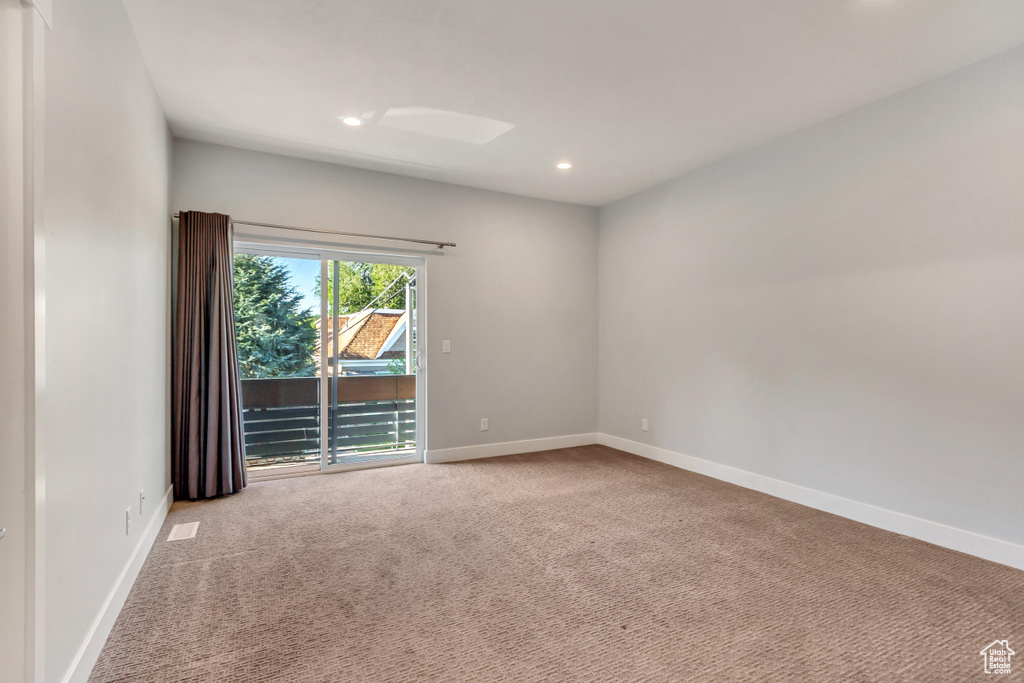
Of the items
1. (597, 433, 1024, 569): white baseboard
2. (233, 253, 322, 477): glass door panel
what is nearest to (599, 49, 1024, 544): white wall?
(597, 433, 1024, 569): white baseboard

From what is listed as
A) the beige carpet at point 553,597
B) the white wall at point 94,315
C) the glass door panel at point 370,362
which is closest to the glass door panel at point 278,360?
the glass door panel at point 370,362

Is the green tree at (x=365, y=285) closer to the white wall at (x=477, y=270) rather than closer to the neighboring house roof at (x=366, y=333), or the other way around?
the neighboring house roof at (x=366, y=333)

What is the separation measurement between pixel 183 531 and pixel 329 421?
5.02 feet

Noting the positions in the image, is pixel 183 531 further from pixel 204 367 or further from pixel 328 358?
pixel 328 358

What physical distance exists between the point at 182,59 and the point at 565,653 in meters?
3.53

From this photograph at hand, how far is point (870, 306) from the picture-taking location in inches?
127

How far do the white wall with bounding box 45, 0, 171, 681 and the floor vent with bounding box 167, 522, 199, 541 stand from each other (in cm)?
17

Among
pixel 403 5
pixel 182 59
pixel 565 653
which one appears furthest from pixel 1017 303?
pixel 182 59

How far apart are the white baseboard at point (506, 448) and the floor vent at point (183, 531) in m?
2.03

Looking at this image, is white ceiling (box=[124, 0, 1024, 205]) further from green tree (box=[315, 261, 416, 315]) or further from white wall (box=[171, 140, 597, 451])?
green tree (box=[315, 261, 416, 315])

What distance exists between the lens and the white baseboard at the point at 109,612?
1.66 m

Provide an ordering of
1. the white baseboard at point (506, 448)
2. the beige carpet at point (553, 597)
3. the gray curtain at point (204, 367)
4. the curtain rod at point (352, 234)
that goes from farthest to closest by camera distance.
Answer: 1. the white baseboard at point (506, 448)
2. the curtain rod at point (352, 234)
3. the gray curtain at point (204, 367)
4. the beige carpet at point (553, 597)

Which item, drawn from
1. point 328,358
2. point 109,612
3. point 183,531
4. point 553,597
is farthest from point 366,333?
point 553,597

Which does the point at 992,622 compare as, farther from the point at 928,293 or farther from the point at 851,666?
the point at 928,293
